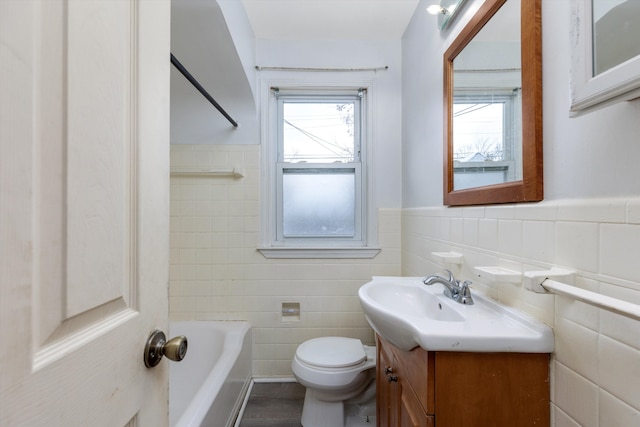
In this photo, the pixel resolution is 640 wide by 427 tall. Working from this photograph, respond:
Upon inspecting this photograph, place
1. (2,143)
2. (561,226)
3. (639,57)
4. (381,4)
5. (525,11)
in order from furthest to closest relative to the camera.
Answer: (381,4) → (525,11) → (561,226) → (639,57) → (2,143)

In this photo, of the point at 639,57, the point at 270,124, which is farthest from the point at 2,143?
the point at 270,124

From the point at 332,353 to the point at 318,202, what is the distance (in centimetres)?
101

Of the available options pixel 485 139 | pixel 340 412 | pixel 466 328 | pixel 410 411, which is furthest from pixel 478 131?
pixel 340 412

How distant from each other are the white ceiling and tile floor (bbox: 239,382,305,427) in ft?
7.83

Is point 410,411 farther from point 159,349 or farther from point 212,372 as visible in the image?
point 212,372

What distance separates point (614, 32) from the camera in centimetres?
51

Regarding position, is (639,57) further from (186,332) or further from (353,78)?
(186,332)

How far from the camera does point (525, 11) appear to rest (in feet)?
2.61

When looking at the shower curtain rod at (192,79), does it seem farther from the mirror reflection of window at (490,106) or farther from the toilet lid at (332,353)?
the toilet lid at (332,353)

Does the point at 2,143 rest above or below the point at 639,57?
below

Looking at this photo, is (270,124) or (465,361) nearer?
(465,361)

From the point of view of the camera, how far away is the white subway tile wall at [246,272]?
1.90 m

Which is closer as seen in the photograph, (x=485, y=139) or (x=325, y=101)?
(x=485, y=139)

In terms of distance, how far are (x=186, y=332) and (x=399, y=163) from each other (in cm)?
187
